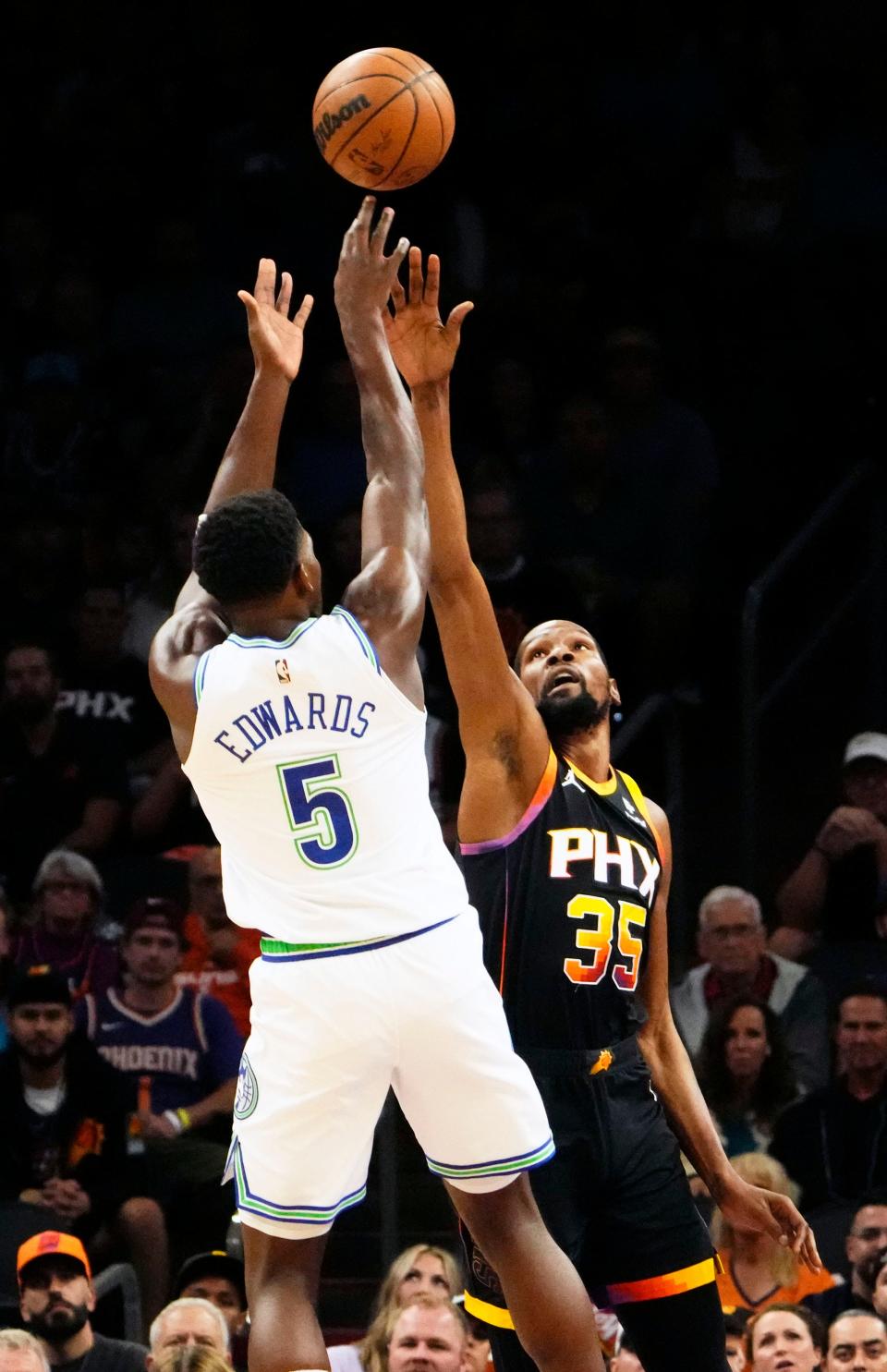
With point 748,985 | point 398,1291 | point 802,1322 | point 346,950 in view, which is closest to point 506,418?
point 748,985

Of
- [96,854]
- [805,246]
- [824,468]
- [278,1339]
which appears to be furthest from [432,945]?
[805,246]

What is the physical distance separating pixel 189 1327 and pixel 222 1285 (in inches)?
25.9

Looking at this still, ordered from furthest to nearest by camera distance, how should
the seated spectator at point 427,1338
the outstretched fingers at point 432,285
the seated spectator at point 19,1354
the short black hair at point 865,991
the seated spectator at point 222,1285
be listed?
1. the short black hair at point 865,991
2. the seated spectator at point 222,1285
3. the seated spectator at point 427,1338
4. the seated spectator at point 19,1354
5. the outstretched fingers at point 432,285

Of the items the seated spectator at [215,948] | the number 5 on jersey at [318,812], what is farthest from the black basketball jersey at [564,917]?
the seated spectator at [215,948]

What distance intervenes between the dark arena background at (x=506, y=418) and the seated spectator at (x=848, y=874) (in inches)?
0.7

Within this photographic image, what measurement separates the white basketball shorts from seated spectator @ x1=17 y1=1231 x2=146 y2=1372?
3.12 metres

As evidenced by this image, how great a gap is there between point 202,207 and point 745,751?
4945 mm

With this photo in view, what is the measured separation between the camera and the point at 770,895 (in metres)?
10.4

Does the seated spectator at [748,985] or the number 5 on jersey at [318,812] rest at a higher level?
the seated spectator at [748,985]

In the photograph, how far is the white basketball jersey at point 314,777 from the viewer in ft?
15.5

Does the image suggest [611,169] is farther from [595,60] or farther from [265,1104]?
[265,1104]

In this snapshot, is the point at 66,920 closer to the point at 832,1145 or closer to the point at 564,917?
the point at 832,1145

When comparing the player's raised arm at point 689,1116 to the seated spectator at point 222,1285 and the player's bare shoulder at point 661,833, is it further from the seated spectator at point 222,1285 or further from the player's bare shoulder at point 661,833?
the seated spectator at point 222,1285

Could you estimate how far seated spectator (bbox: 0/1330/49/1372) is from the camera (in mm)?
7008
